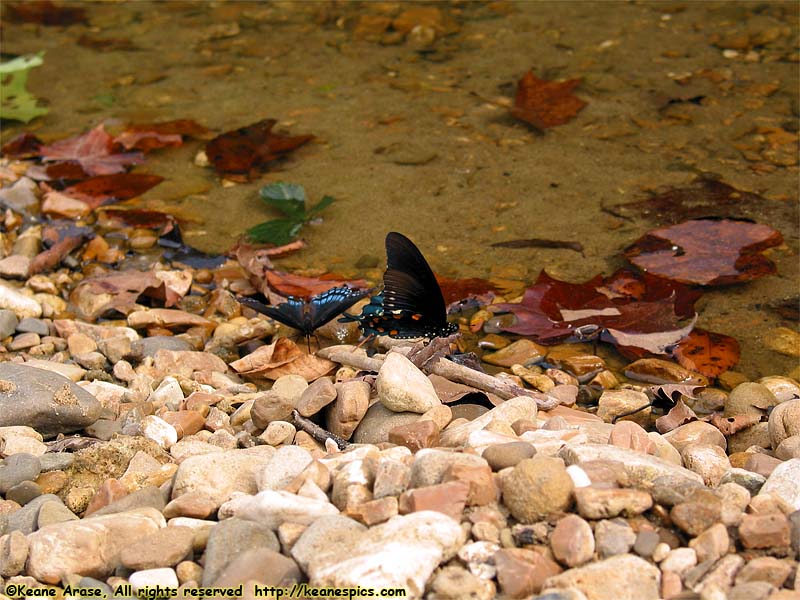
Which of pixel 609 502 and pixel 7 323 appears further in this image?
pixel 7 323

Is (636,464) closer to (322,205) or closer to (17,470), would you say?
(17,470)

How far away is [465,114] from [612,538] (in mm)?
4042

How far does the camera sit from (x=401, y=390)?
8.82 ft

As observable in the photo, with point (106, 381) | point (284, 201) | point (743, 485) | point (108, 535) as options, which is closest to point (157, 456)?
point (108, 535)

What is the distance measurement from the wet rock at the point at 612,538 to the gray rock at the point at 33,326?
2.58 m

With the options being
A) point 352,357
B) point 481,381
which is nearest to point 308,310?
point 352,357

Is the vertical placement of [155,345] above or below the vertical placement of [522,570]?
below

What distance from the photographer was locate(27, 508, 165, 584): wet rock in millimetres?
2078

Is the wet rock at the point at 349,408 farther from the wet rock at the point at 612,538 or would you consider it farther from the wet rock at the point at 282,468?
the wet rock at the point at 612,538

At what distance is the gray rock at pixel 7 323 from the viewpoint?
3.70 m

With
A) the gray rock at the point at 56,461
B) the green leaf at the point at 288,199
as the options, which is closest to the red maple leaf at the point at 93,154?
the green leaf at the point at 288,199

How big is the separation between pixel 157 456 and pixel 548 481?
3.90 ft

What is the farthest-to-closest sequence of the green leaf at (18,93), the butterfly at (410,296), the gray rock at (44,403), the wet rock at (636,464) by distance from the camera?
the green leaf at (18,93), the butterfly at (410,296), the gray rock at (44,403), the wet rock at (636,464)

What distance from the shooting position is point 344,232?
15.2 ft
